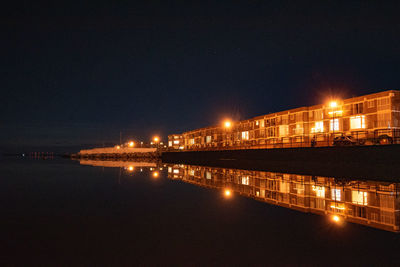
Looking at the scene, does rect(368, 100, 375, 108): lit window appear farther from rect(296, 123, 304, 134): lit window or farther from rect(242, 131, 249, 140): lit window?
rect(242, 131, 249, 140): lit window

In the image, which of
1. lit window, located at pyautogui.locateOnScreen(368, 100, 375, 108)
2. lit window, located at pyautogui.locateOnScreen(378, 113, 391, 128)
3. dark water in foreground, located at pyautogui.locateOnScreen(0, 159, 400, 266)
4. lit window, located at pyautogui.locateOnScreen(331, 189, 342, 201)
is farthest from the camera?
lit window, located at pyautogui.locateOnScreen(368, 100, 375, 108)

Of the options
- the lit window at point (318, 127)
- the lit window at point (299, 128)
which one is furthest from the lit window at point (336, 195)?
the lit window at point (299, 128)

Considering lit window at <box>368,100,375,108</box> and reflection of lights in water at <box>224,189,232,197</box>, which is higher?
lit window at <box>368,100,375,108</box>

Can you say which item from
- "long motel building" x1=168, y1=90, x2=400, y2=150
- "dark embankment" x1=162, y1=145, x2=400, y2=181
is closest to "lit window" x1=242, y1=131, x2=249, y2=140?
"long motel building" x1=168, y1=90, x2=400, y2=150

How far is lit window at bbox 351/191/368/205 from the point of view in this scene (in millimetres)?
10484

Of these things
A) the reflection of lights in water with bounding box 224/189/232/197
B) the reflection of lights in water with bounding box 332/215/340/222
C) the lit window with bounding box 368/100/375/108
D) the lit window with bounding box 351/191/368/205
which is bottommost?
the reflection of lights in water with bounding box 224/189/232/197

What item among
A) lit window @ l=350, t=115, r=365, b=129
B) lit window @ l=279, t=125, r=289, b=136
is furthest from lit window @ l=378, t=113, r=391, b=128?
lit window @ l=279, t=125, r=289, b=136

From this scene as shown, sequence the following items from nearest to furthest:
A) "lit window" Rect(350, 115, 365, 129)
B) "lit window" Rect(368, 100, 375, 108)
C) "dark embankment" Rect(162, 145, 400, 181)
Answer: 1. "dark embankment" Rect(162, 145, 400, 181)
2. "lit window" Rect(368, 100, 375, 108)
3. "lit window" Rect(350, 115, 365, 129)

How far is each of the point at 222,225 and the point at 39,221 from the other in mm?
4751

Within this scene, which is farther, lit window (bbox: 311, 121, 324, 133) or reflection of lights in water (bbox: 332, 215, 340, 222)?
lit window (bbox: 311, 121, 324, 133)

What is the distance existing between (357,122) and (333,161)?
671 inches

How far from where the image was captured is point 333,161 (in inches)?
1126

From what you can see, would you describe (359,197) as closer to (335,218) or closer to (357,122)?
(335,218)

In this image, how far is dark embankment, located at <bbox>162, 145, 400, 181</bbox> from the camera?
76.4 feet
